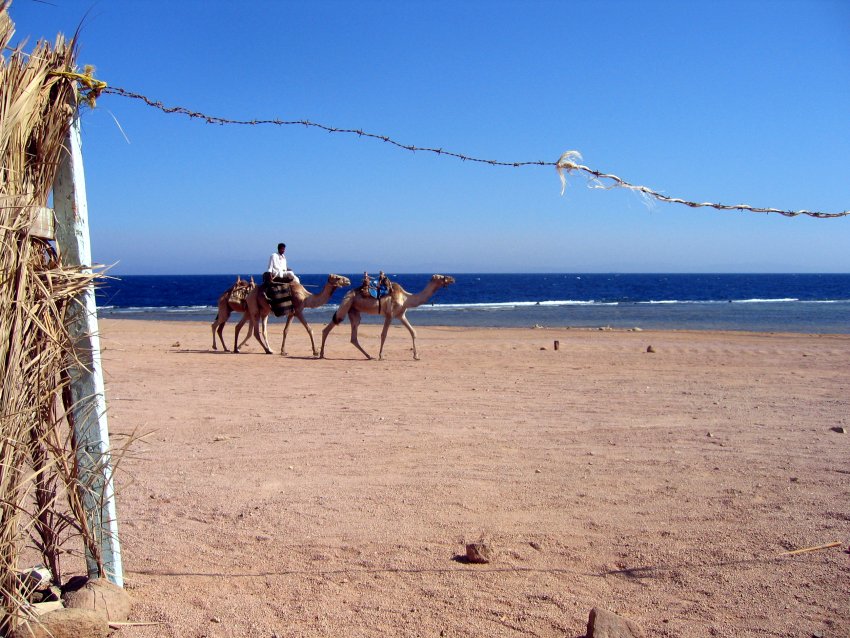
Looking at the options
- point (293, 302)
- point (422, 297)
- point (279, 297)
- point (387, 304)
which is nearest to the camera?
point (387, 304)

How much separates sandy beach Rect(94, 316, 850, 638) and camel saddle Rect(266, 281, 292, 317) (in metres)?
6.11

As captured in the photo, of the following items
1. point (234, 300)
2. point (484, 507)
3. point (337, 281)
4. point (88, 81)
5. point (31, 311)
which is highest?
point (88, 81)

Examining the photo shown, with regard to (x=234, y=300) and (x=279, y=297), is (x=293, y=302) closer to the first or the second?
(x=279, y=297)

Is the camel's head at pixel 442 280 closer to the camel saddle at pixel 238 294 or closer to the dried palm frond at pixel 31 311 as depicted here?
the camel saddle at pixel 238 294

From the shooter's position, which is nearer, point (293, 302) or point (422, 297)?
point (422, 297)

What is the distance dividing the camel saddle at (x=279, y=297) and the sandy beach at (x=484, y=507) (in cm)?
611

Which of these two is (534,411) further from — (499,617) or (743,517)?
(499,617)

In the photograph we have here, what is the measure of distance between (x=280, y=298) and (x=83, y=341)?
1445cm

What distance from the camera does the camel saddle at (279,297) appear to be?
18.4 metres

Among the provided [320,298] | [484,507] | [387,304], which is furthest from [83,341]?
[320,298]

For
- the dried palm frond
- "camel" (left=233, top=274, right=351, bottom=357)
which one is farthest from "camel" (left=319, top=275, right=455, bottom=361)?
the dried palm frond

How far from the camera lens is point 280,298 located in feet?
60.5

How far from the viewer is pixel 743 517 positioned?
5828mm

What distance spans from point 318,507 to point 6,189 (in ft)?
11.5
